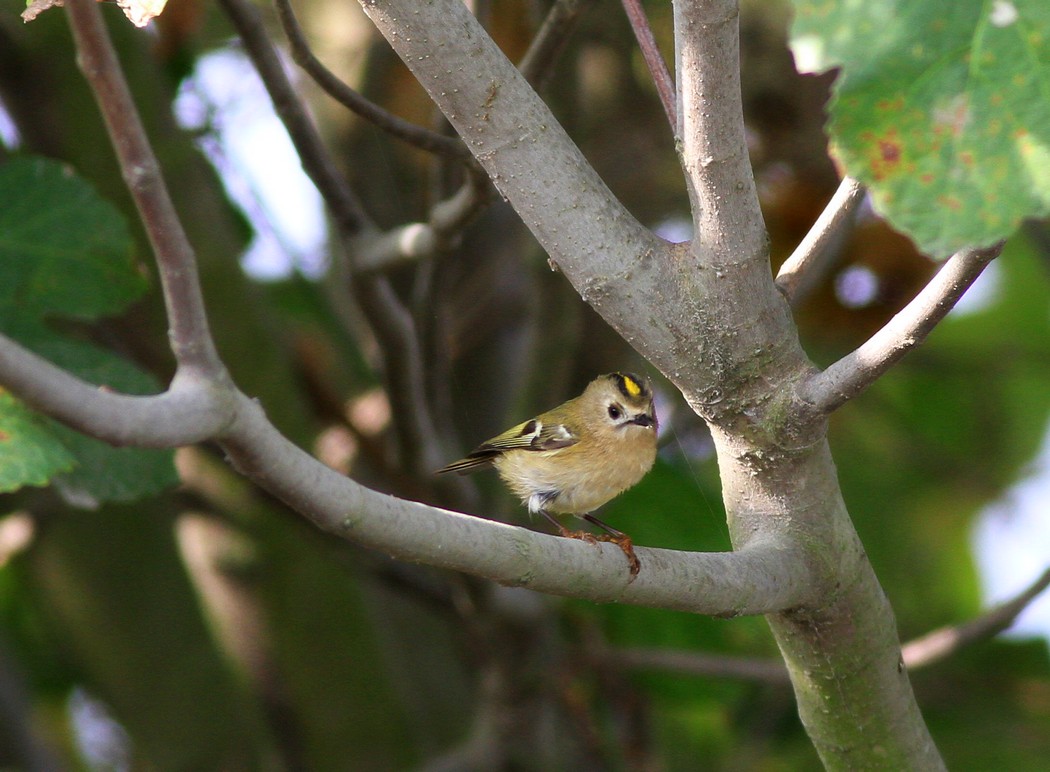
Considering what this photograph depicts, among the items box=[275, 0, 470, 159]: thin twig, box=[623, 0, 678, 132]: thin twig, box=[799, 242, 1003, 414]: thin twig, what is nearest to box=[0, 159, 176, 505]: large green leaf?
box=[275, 0, 470, 159]: thin twig

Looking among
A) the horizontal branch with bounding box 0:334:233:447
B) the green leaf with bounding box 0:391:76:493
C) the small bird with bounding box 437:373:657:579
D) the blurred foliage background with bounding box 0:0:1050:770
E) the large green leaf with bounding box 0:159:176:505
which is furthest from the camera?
the blurred foliage background with bounding box 0:0:1050:770

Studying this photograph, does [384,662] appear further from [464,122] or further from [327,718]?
[464,122]

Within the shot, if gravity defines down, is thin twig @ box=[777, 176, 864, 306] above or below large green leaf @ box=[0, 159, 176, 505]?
below

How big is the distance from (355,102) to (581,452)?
112 cm

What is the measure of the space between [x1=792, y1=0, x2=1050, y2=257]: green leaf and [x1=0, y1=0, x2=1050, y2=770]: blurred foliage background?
148 cm

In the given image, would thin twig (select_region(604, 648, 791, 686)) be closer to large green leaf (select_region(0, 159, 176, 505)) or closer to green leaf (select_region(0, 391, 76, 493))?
large green leaf (select_region(0, 159, 176, 505))

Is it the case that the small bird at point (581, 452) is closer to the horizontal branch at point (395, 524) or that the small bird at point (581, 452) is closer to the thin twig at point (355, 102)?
the thin twig at point (355, 102)

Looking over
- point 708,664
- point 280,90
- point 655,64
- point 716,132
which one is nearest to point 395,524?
point 716,132

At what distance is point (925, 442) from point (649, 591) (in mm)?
3929

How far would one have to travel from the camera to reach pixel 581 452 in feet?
9.46

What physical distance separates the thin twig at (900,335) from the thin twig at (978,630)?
969 millimetres

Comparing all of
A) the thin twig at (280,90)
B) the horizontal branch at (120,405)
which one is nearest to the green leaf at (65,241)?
the thin twig at (280,90)

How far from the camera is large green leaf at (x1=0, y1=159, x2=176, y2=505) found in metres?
2.20

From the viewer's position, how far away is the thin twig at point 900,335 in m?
1.35
